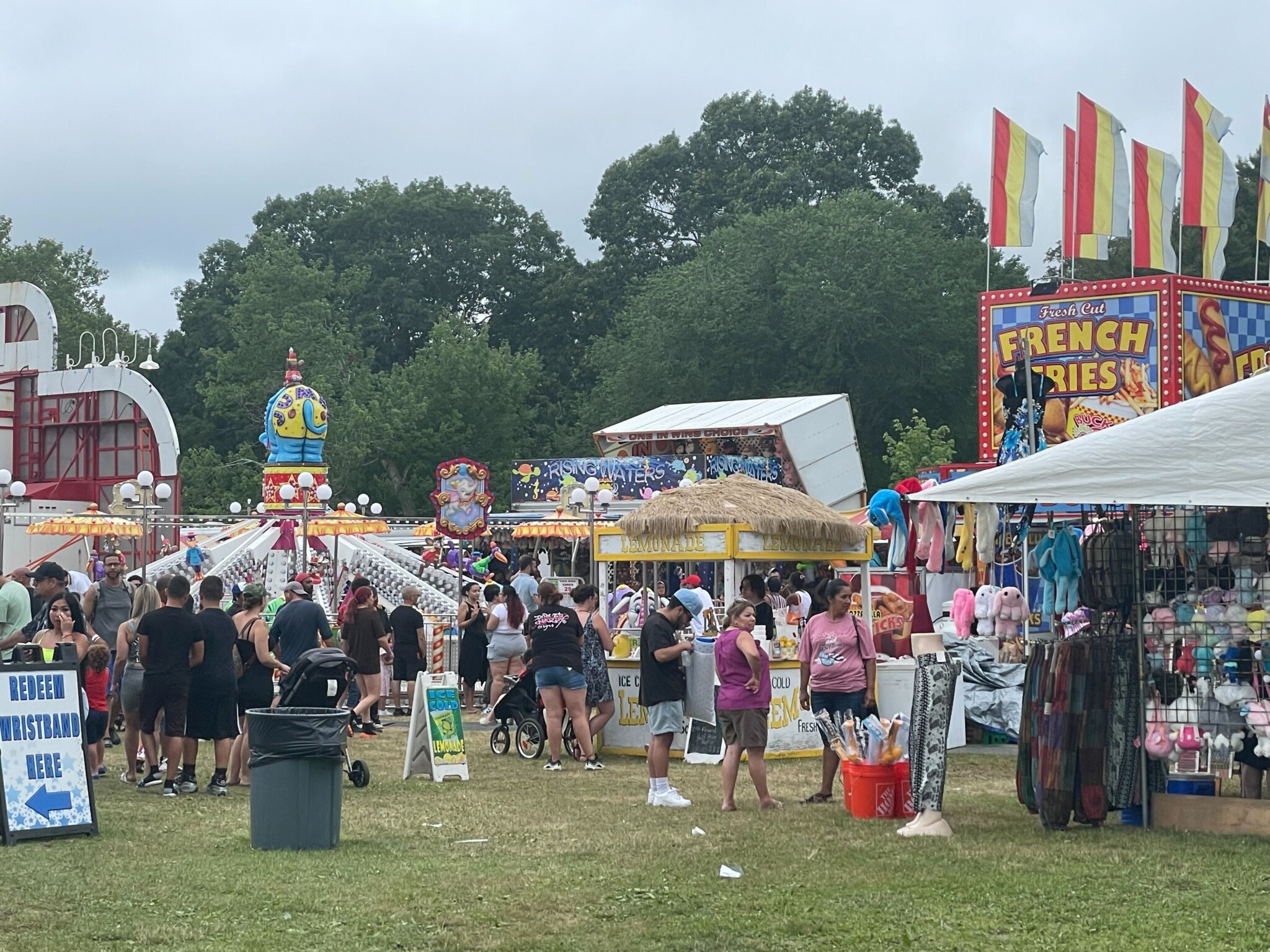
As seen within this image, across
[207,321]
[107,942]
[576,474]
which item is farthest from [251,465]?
[107,942]

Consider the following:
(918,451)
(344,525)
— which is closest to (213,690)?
(344,525)

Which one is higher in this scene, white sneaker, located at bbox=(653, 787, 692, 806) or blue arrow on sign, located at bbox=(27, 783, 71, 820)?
blue arrow on sign, located at bbox=(27, 783, 71, 820)

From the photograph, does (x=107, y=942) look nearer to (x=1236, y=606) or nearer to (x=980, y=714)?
(x=1236, y=606)

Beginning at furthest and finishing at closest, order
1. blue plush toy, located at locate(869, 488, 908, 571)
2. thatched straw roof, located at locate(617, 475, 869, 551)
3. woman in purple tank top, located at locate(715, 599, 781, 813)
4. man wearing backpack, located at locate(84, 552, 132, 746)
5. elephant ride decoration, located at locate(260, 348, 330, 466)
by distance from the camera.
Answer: elephant ride decoration, located at locate(260, 348, 330, 466) → blue plush toy, located at locate(869, 488, 908, 571) → thatched straw roof, located at locate(617, 475, 869, 551) → man wearing backpack, located at locate(84, 552, 132, 746) → woman in purple tank top, located at locate(715, 599, 781, 813)

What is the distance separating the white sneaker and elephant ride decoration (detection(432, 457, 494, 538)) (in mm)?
12556

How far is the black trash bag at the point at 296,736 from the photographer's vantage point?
9.31 metres

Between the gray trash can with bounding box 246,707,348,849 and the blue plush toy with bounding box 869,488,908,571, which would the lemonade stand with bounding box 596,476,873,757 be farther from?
the blue plush toy with bounding box 869,488,908,571

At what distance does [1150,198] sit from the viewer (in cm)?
2605

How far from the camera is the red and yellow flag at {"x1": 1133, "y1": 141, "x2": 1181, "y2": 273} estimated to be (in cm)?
2594

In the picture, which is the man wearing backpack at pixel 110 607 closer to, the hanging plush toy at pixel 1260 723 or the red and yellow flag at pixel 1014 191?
the hanging plush toy at pixel 1260 723

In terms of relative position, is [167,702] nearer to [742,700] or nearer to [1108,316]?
[742,700]

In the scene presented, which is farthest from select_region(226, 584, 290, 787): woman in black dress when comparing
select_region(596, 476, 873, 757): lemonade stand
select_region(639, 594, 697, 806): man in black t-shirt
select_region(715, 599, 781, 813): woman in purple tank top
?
select_region(596, 476, 873, 757): lemonade stand

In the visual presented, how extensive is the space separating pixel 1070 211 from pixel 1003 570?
23.8ft

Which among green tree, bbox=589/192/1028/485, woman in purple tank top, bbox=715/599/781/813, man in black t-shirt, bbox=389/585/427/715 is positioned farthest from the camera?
green tree, bbox=589/192/1028/485
